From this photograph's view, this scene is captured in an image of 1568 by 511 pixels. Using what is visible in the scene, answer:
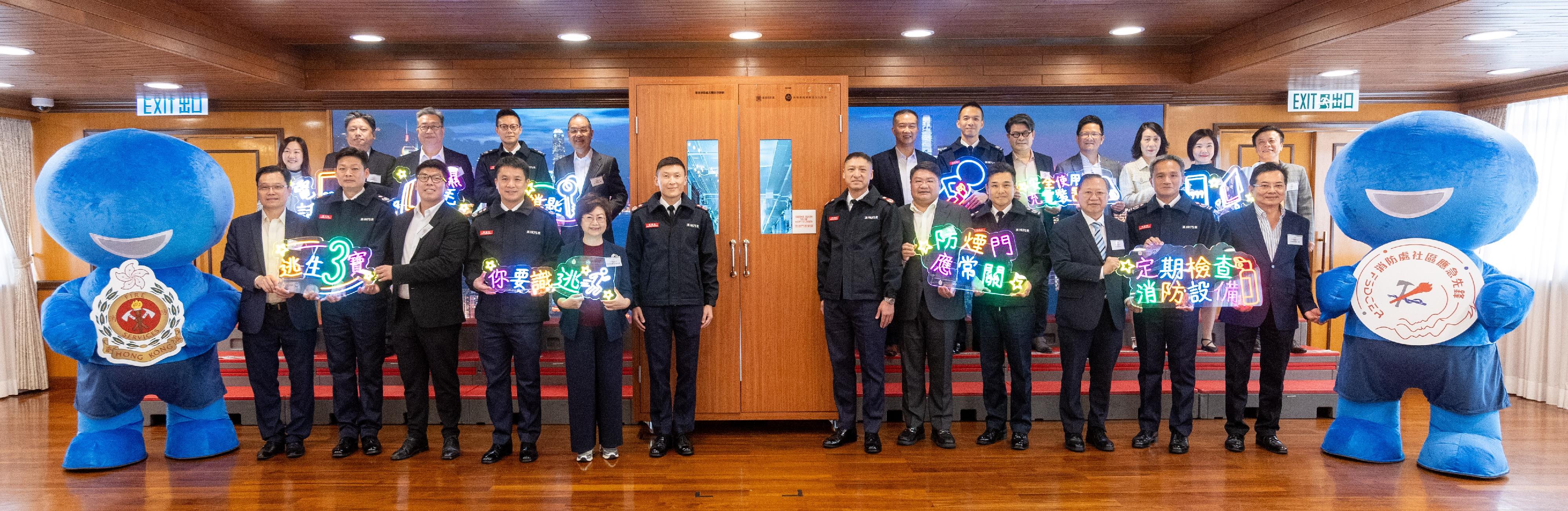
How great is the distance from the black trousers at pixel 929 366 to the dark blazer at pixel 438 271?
243 cm

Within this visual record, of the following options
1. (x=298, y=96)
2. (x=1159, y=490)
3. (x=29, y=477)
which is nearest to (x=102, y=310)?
Answer: (x=29, y=477)

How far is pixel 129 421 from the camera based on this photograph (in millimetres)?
4207

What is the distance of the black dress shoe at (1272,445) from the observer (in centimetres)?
439

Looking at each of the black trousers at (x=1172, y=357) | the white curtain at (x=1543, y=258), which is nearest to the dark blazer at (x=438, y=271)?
the black trousers at (x=1172, y=357)

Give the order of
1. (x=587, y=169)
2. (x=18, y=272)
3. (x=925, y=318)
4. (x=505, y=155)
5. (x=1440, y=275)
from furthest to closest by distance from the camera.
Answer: (x=18, y=272), (x=587, y=169), (x=505, y=155), (x=925, y=318), (x=1440, y=275)

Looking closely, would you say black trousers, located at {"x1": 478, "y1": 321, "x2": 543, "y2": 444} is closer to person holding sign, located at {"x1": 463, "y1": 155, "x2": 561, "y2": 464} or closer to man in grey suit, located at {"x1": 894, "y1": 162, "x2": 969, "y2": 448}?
person holding sign, located at {"x1": 463, "y1": 155, "x2": 561, "y2": 464}

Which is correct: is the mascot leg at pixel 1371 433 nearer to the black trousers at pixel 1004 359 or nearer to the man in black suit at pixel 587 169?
the black trousers at pixel 1004 359

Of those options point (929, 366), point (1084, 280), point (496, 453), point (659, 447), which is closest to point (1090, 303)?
point (1084, 280)

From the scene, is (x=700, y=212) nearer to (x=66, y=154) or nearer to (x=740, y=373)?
(x=740, y=373)

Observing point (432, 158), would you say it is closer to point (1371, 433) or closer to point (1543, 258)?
point (1371, 433)

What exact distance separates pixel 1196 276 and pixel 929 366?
4.85 ft

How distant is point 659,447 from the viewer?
4.34 m

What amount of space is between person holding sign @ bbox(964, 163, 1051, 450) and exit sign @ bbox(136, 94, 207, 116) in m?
5.96

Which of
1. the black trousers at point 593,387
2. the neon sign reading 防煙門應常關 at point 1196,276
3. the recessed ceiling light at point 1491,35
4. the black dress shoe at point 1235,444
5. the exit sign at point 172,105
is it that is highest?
the recessed ceiling light at point 1491,35
